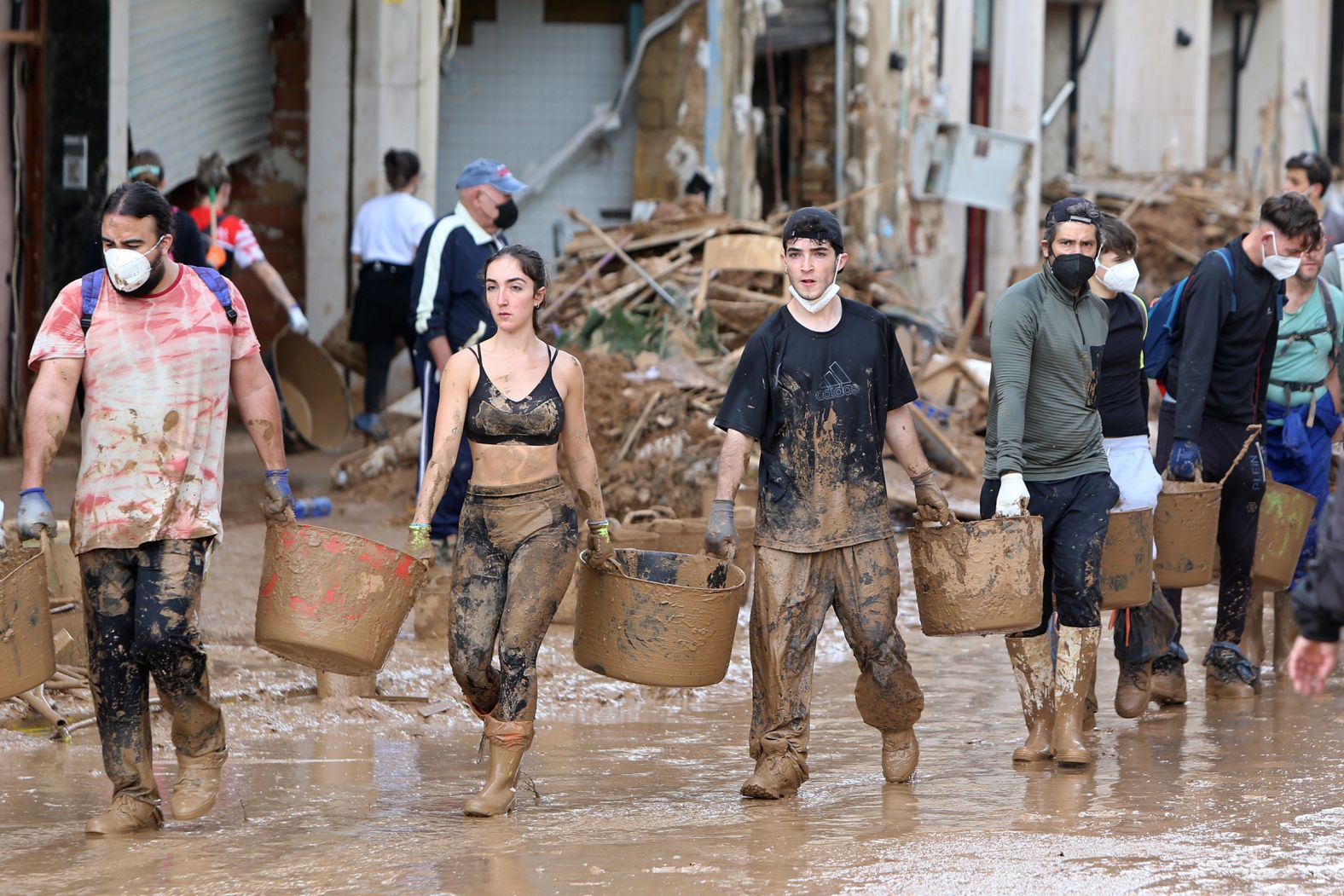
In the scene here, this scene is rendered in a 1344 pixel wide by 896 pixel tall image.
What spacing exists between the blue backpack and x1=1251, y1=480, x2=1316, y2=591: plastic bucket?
2.33ft

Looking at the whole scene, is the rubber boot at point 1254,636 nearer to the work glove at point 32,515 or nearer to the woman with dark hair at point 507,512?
the woman with dark hair at point 507,512

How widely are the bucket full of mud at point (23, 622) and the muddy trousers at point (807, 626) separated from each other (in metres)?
2.10

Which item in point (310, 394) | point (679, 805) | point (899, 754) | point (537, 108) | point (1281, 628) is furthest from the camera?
point (537, 108)

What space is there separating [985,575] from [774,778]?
2.98 feet

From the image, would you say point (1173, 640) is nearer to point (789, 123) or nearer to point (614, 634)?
point (614, 634)

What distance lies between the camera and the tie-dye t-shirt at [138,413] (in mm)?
5227

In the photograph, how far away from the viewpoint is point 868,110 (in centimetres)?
1839

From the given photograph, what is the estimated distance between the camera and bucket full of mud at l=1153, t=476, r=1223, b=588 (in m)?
6.86

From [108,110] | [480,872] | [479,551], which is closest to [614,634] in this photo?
[479,551]

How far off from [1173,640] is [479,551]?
10.3 ft

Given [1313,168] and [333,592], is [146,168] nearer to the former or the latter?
[333,592]

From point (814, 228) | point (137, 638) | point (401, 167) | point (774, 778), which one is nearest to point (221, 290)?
point (137, 638)

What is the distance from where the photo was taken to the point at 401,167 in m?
11.5

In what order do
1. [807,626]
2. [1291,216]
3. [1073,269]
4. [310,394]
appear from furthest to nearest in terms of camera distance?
[310,394]
[1291,216]
[1073,269]
[807,626]
